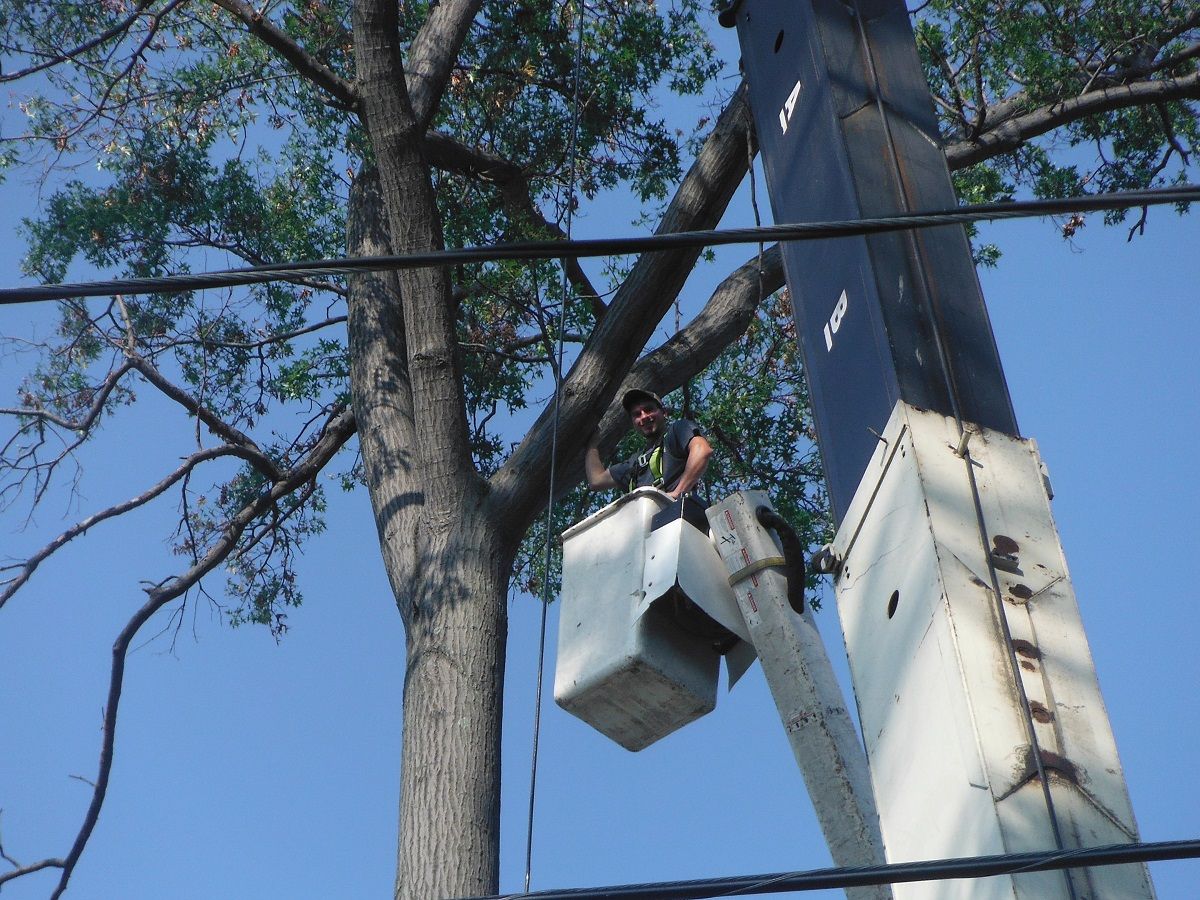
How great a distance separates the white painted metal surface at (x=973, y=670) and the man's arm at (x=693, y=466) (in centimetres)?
202

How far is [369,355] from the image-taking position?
7406 millimetres

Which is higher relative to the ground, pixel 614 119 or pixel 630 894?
pixel 614 119

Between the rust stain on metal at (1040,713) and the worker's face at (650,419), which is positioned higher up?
the worker's face at (650,419)

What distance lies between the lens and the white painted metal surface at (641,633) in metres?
4.87

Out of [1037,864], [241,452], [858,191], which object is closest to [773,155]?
[858,191]

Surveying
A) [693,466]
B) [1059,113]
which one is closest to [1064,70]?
[1059,113]

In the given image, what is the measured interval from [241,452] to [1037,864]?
6.18 metres

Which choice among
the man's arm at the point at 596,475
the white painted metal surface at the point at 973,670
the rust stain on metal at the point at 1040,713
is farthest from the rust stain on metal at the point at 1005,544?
the man's arm at the point at 596,475

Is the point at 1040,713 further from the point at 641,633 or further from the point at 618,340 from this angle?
the point at 618,340

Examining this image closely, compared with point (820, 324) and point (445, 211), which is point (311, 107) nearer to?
point (445, 211)

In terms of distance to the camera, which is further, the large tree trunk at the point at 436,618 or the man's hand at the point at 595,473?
the man's hand at the point at 595,473

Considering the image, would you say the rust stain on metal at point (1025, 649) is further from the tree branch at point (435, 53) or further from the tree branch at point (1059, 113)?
the tree branch at point (1059, 113)

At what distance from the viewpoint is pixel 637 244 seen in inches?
134

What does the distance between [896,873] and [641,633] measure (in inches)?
93.2
